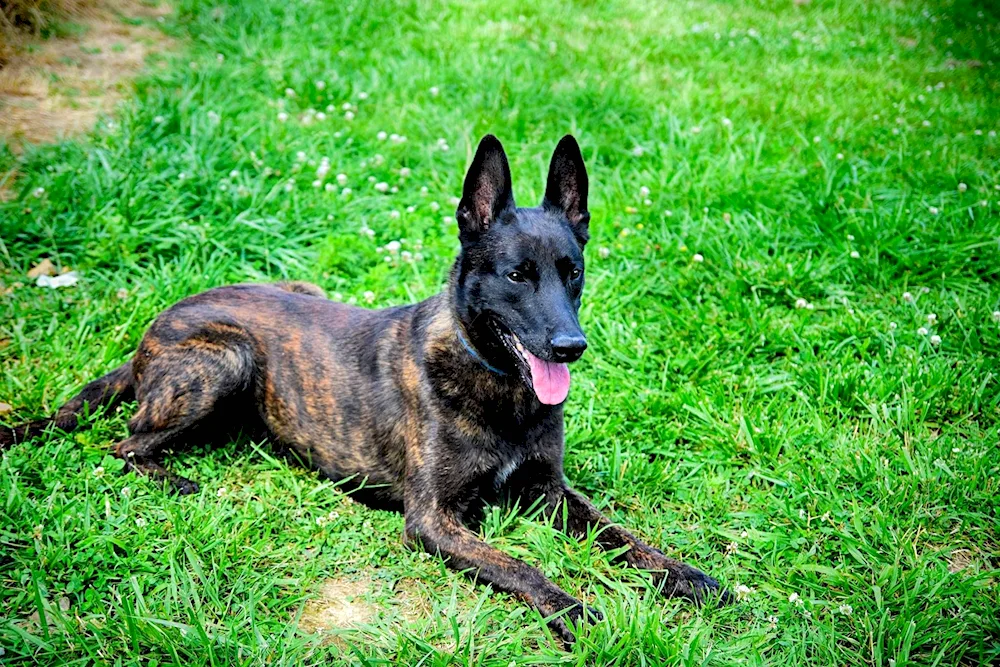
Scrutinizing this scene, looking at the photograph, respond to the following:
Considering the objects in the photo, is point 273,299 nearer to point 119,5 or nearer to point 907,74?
point 119,5

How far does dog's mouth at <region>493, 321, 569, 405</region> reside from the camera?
10.0 feet

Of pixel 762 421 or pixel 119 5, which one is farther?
pixel 119 5

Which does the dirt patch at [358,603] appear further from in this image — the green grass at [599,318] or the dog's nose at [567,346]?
the dog's nose at [567,346]

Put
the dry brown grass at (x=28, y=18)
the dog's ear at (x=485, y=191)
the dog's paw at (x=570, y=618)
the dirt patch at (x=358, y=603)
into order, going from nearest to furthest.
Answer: the dog's paw at (x=570, y=618)
the dirt patch at (x=358, y=603)
the dog's ear at (x=485, y=191)
the dry brown grass at (x=28, y=18)

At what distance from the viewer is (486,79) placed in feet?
21.7

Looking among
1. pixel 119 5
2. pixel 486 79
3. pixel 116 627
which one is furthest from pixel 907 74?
pixel 116 627

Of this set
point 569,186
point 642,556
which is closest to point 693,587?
point 642,556

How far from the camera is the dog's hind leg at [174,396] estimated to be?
11.7ft

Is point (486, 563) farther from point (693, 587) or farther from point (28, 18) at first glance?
point (28, 18)

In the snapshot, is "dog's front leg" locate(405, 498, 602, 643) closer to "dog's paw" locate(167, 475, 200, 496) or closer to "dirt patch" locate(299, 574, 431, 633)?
"dirt patch" locate(299, 574, 431, 633)

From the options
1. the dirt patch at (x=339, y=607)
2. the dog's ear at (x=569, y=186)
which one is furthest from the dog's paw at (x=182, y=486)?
the dog's ear at (x=569, y=186)

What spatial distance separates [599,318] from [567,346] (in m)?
1.81

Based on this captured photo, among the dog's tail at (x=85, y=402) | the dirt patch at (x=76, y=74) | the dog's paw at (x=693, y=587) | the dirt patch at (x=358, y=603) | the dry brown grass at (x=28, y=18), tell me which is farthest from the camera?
the dry brown grass at (x=28, y=18)

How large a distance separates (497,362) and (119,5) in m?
6.45
